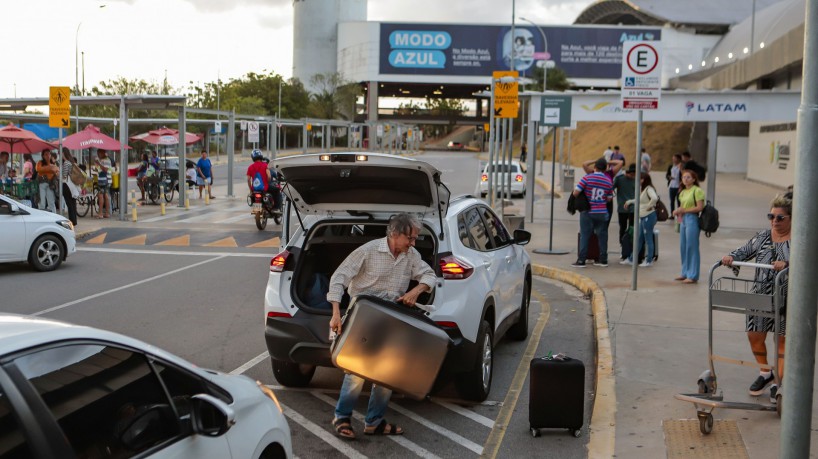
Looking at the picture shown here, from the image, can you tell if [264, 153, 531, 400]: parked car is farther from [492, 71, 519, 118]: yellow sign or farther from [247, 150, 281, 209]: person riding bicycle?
[247, 150, 281, 209]: person riding bicycle

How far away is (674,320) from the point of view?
1055 cm

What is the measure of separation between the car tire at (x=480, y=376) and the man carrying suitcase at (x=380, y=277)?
3.22 feet

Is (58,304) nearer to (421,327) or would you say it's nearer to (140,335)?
(140,335)

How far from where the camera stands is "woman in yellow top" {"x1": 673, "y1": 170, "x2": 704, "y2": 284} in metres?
12.7

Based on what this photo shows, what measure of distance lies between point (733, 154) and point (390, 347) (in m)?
54.3

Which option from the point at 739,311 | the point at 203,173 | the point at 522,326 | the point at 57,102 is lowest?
the point at 522,326

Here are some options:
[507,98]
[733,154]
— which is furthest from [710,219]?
[733,154]

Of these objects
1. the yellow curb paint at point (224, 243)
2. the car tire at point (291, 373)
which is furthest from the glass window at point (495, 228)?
the yellow curb paint at point (224, 243)

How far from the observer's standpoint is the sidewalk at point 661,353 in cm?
646

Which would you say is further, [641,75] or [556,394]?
[641,75]

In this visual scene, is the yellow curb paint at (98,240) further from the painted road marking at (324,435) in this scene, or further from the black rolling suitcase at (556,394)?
the black rolling suitcase at (556,394)

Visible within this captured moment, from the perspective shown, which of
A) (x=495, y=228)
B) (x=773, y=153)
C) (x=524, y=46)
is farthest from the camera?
(x=524, y=46)

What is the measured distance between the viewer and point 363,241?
26.4ft

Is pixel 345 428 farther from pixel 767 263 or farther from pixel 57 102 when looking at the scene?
pixel 57 102
